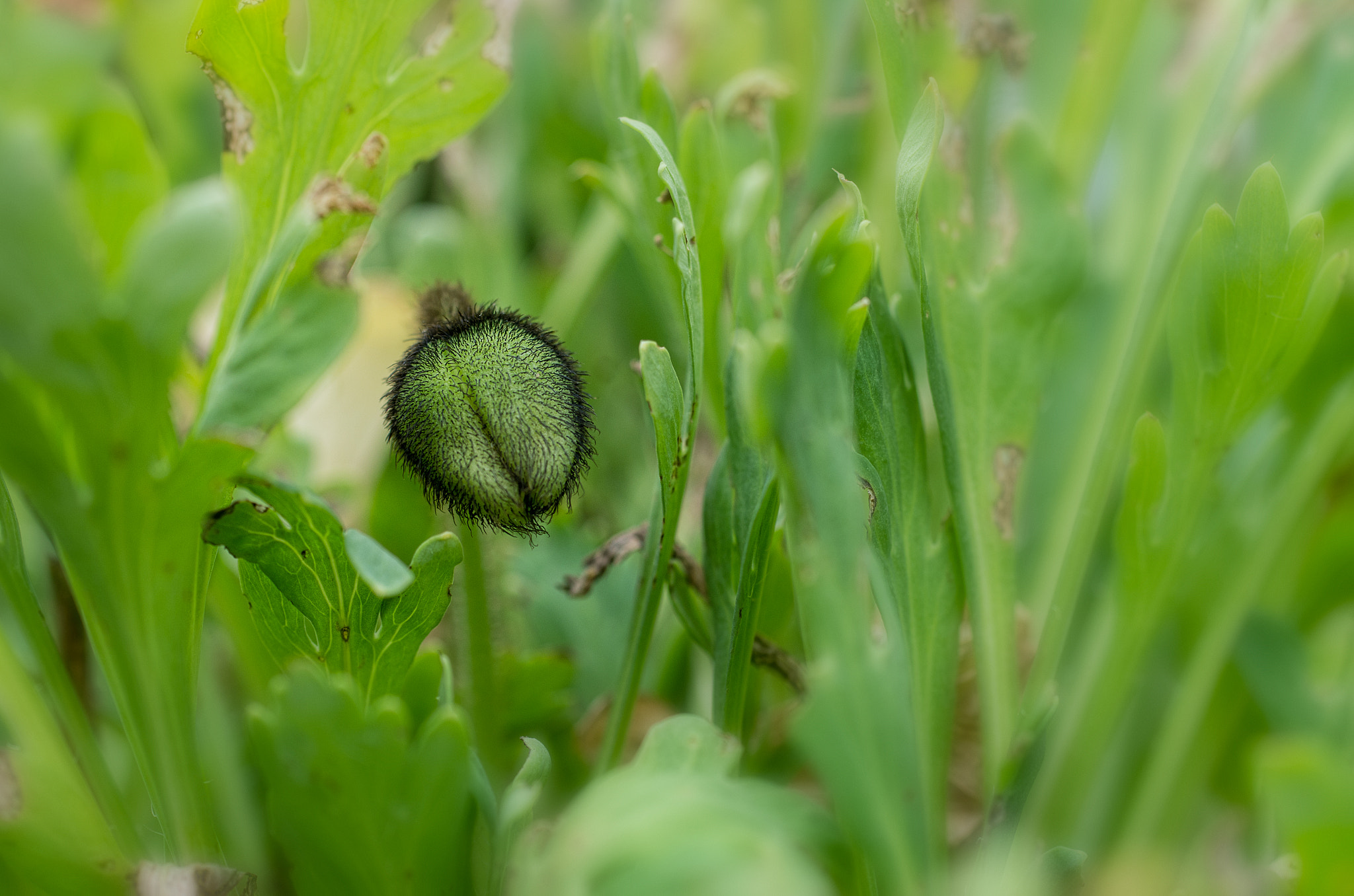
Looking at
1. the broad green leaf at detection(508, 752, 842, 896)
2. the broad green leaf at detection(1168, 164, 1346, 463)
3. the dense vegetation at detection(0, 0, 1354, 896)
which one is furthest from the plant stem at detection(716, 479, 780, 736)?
the broad green leaf at detection(1168, 164, 1346, 463)

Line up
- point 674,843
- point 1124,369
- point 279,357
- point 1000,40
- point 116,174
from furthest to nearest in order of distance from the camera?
1. point 1000,40
2. point 1124,369
3. point 116,174
4. point 279,357
5. point 674,843

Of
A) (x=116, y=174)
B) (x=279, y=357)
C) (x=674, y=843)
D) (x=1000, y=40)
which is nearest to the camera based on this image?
(x=674, y=843)

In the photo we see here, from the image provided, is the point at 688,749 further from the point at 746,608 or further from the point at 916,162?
the point at 916,162

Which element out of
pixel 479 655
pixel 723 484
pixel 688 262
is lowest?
pixel 479 655

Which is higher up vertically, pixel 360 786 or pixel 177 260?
pixel 177 260

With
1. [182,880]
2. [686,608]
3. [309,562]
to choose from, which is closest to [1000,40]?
[686,608]

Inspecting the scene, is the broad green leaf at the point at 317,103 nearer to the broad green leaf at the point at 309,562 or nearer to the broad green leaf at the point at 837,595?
the broad green leaf at the point at 309,562

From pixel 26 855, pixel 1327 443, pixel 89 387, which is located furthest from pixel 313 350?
pixel 1327 443

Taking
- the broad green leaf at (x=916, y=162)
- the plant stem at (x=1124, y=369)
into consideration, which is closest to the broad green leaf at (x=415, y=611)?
the broad green leaf at (x=916, y=162)
